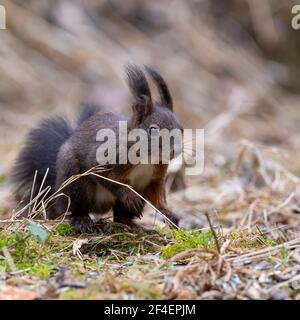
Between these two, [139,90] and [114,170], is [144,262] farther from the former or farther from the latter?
[139,90]

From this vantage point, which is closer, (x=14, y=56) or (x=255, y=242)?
(x=255, y=242)

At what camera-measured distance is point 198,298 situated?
8.43ft

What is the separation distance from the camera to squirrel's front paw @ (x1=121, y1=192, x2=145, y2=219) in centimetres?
348

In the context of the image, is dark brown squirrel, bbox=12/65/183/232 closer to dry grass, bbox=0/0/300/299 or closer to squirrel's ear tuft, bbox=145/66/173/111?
squirrel's ear tuft, bbox=145/66/173/111

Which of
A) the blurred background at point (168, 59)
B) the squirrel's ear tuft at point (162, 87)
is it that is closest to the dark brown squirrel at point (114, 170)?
the squirrel's ear tuft at point (162, 87)

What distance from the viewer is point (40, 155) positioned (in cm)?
403

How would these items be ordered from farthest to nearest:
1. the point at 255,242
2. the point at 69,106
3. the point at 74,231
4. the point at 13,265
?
the point at 69,106
the point at 74,231
the point at 255,242
the point at 13,265

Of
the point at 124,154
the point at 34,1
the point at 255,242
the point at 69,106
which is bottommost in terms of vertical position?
the point at 255,242

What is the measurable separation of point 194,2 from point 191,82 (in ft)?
4.61

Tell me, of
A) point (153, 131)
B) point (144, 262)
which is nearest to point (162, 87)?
point (153, 131)

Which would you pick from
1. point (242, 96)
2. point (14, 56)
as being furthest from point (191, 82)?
point (14, 56)

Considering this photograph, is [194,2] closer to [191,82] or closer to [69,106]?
[191,82]

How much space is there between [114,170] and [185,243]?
1.80ft
